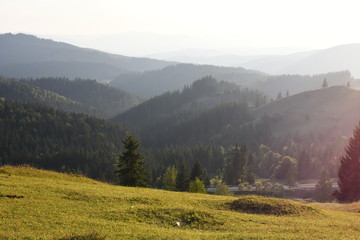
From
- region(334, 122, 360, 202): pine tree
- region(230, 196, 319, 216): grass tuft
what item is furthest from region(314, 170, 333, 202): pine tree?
region(230, 196, 319, 216): grass tuft

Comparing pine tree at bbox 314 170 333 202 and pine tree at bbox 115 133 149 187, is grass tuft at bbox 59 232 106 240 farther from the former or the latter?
pine tree at bbox 314 170 333 202

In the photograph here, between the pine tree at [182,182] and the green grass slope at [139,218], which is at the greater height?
the green grass slope at [139,218]

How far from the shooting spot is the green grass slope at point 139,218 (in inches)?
777

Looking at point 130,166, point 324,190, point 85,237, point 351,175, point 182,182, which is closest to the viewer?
point 85,237

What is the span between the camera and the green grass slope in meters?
19.7

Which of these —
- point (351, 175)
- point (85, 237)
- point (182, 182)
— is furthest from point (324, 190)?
point (85, 237)

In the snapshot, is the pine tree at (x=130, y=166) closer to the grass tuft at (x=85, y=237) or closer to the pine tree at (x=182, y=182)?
the pine tree at (x=182, y=182)

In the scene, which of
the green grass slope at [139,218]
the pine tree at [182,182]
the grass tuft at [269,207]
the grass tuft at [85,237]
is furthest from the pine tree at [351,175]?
the grass tuft at [85,237]

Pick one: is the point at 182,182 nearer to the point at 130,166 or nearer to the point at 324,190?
the point at 130,166

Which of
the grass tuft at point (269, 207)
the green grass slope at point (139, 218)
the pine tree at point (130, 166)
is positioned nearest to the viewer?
the green grass slope at point (139, 218)

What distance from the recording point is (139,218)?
24.0 m

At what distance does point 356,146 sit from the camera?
199 ft

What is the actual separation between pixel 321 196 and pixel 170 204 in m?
92.0

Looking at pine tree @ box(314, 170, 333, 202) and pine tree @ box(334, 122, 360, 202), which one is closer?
pine tree @ box(334, 122, 360, 202)
